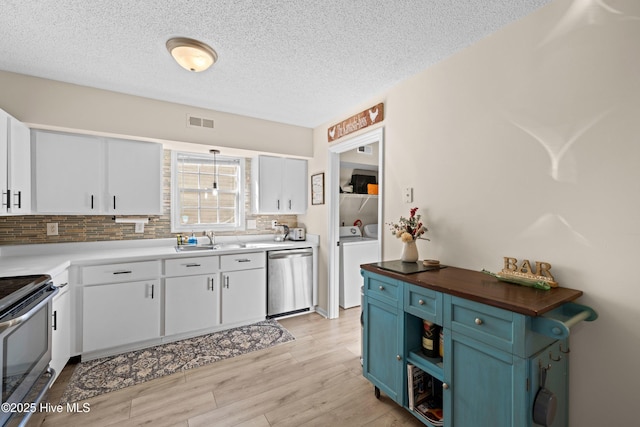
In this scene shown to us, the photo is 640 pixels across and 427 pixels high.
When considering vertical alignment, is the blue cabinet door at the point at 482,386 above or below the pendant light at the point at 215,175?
below

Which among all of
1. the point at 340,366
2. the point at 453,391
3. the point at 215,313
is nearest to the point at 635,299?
the point at 453,391

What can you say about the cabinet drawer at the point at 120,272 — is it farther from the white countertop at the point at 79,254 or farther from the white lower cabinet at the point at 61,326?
the white lower cabinet at the point at 61,326

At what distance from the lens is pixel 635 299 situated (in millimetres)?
1315

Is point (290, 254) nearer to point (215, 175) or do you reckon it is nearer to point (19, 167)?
point (215, 175)

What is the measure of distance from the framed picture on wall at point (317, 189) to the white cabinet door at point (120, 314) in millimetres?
2067

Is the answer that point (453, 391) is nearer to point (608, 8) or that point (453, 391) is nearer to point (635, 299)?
point (635, 299)

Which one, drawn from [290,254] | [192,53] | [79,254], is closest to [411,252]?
[290,254]

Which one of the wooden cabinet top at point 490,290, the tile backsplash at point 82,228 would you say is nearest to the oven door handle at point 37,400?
the tile backsplash at point 82,228

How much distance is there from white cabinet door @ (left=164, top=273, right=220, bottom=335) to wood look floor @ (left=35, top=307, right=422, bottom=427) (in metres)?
0.63

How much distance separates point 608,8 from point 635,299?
1438 mm

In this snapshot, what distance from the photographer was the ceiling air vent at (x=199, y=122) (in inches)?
123

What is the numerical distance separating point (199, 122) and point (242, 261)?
167 cm

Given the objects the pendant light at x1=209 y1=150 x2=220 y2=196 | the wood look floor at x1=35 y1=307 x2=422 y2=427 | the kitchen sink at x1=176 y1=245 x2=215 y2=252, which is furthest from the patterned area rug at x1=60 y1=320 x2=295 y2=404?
the pendant light at x1=209 y1=150 x2=220 y2=196

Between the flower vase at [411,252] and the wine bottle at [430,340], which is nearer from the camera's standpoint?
the wine bottle at [430,340]
